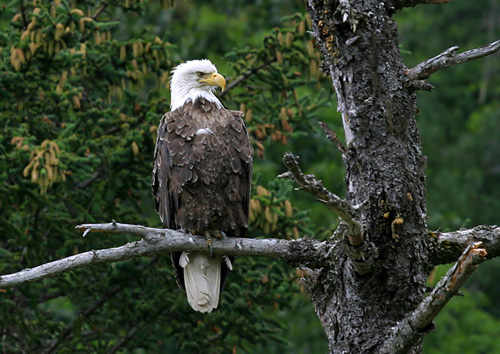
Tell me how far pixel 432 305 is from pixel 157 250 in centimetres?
144

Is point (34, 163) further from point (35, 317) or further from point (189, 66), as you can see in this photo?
point (35, 317)

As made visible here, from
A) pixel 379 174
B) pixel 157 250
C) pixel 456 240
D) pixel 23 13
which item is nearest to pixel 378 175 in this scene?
pixel 379 174

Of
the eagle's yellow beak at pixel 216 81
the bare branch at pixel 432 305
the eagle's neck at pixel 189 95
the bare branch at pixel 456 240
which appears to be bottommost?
the bare branch at pixel 432 305

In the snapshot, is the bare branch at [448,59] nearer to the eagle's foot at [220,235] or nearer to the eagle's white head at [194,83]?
the eagle's foot at [220,235]

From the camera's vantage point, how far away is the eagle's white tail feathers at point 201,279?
19.1ft

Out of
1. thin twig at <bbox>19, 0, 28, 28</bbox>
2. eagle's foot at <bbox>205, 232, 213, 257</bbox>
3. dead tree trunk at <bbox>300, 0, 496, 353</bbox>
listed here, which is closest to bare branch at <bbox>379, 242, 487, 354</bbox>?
dead tree trunk at <bbox>300, 0, 496, 353</bbox>

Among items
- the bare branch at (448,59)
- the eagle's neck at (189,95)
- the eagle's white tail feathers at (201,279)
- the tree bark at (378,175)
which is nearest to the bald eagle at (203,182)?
the eagle's white tail feathers at (201,279)

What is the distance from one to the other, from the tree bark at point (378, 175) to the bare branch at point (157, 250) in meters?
0.22

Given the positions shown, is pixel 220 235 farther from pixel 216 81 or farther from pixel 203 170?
pixel 216 81

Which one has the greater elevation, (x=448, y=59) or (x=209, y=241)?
(x=448, y=59)

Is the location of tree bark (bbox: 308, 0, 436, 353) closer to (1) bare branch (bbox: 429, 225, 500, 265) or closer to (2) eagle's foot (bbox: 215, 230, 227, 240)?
(1) bare branch (bbox: 429, 225, 500, 265)

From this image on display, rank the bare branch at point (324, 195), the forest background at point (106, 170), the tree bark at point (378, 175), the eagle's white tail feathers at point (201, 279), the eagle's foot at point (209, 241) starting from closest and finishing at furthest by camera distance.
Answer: the bare branch at point (324, 195)
the tree bark at point (378, 175)
the eagle's foot at point (209, 241)
the eagle's white tail feathers at point (201, 279)
the forest background at point (106, 170)

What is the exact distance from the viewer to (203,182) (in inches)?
225

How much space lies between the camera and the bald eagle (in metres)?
5.68
